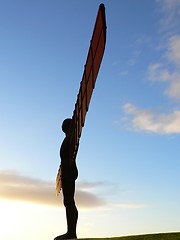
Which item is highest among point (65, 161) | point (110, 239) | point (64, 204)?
point (65, 161)

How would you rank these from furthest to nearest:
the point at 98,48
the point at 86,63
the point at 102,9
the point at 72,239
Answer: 1. the point at 72,239
2. the point at 86,63
3. the point at 98,48
4. the point at 102,9

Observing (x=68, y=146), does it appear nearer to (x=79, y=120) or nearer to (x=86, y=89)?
(x=79, y=120)

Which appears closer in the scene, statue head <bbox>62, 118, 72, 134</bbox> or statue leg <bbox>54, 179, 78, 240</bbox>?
statue leg <bbox>54, 179, 78, 240</bbox>

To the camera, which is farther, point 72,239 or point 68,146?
point 68,146

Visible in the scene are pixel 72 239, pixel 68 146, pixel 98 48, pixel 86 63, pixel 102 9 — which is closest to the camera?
pixel 102 9

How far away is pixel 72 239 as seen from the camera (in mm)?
10062

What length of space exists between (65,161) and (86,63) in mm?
2751

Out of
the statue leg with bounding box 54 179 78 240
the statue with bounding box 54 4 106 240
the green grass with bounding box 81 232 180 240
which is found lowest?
the green grass with bounding box 81 232 180 240

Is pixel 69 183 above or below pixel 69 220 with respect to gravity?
above

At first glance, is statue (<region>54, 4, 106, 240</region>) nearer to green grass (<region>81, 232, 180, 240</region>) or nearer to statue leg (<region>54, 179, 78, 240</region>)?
statue leg (<region>54, 179, 78, 240</region>)

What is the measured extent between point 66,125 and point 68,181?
56.9 inches

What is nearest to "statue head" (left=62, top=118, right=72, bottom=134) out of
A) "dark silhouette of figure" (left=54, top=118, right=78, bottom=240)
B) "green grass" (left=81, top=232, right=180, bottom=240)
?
"dark silhouette of figure" (left=54, top=118, right=78, bottom=240)

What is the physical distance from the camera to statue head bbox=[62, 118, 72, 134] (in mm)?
11039

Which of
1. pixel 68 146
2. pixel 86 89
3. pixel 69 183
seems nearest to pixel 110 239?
pixel 69 183
